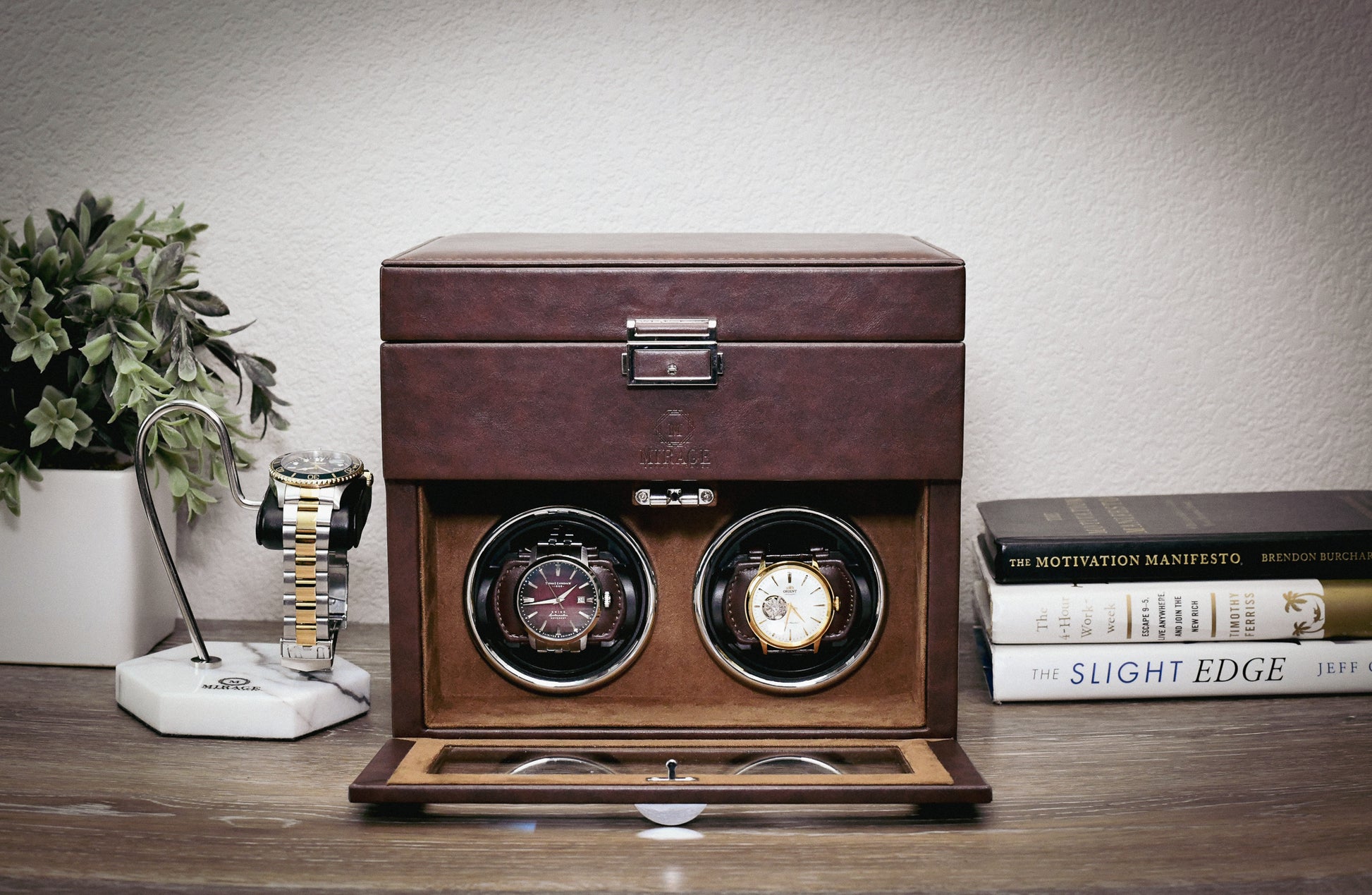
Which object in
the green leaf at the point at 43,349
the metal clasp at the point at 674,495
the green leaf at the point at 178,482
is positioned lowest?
the green leaf at the point at 178,482

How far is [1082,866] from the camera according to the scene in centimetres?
67

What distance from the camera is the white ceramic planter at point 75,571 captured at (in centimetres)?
98

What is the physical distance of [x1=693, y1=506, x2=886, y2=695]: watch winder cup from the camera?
860 millimetres

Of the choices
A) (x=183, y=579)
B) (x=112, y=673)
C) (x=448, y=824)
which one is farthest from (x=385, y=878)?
(x=183, y=579)

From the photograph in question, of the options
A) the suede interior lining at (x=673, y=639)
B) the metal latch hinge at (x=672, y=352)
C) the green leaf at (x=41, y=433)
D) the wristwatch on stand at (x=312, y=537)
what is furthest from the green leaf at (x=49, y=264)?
the metal latch hinge at (x=672, y=352)

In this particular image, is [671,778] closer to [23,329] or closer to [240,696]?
[240,696]

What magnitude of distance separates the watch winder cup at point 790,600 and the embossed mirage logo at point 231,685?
359 mm

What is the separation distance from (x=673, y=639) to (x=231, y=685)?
1.15ft

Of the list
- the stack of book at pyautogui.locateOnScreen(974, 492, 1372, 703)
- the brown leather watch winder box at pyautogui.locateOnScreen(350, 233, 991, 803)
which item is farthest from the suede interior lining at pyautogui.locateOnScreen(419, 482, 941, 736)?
the stack of book at pyautogui.locateOnScreen(974, 492, 1372, 703)

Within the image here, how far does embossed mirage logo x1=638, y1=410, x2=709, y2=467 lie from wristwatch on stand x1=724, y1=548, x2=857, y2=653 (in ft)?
0.36

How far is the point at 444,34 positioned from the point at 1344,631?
965 mm

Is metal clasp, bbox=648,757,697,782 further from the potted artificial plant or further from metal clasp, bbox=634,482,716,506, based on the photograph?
the potted artificial plant

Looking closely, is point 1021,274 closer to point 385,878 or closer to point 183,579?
point 385,878

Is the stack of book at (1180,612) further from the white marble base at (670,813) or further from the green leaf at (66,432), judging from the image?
the green leaf at (66,432)
